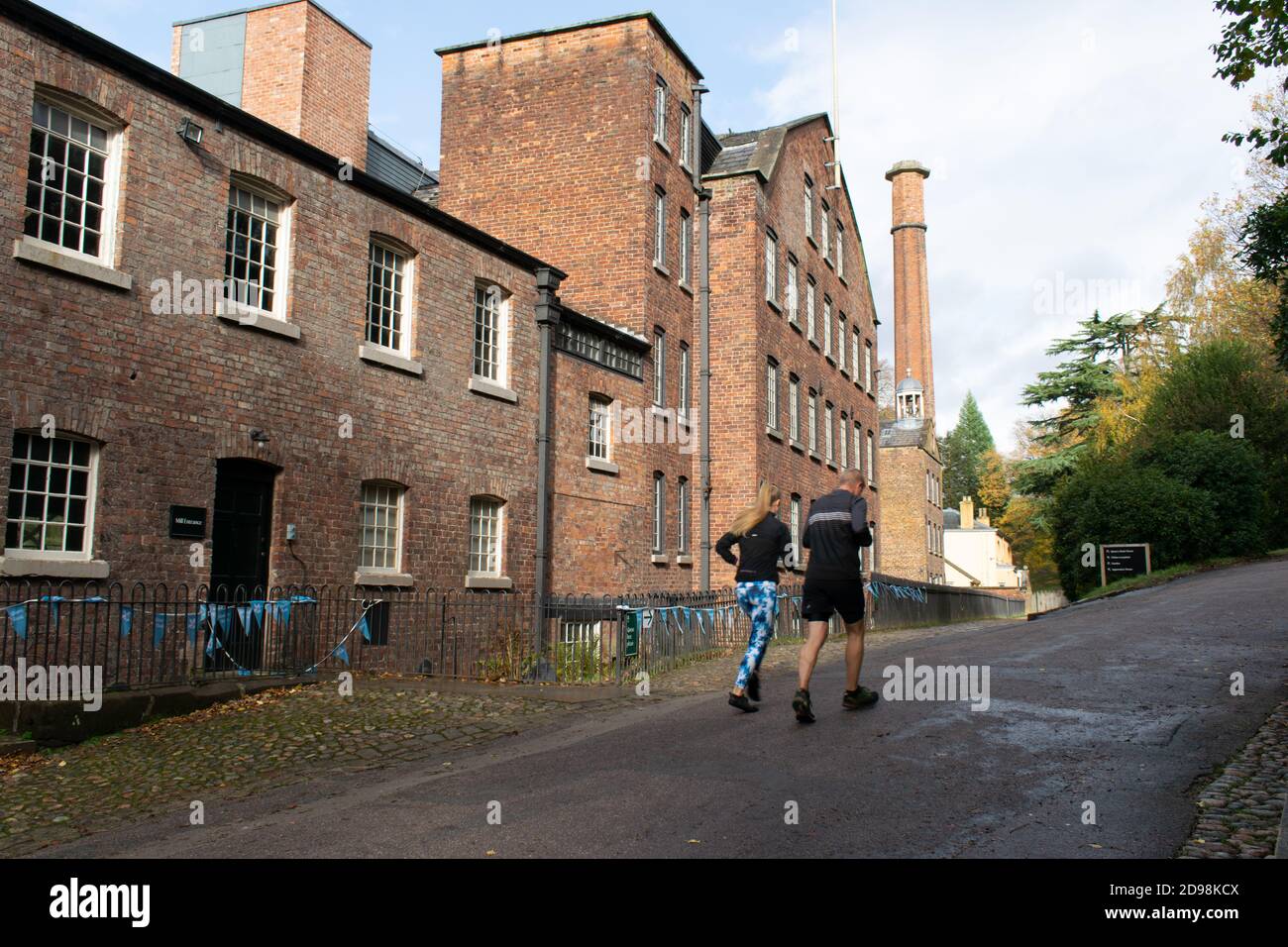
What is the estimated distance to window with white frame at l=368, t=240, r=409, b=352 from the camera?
14875 mm

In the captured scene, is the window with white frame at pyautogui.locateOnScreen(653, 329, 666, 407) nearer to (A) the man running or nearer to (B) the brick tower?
(A) the man running

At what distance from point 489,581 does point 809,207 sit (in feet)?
66.1

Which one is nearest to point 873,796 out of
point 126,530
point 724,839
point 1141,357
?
point 724,839

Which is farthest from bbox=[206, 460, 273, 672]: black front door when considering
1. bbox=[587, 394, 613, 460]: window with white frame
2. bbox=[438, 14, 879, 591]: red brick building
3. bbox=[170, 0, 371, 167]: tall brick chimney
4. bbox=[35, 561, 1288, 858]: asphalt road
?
bbox=[170, 0, 371, 167]: tall brick chimney

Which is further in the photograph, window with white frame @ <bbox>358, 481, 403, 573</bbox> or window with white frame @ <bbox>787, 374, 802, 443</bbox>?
window with white frame @ <bbox>787, 374, 802, 443</bbox>

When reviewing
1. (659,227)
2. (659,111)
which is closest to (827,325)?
(659,227)

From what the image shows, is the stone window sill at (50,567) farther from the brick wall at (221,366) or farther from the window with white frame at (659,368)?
the window with white frame at (659,368)

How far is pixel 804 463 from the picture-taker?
30.6 m

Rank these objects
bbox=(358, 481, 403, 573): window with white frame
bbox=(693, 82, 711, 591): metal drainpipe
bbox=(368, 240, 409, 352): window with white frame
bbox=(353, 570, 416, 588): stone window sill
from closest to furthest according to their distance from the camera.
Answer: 1. bbox=(353, 570, 416, 588): stone window sill
2. bbox=(358, 481, 403, 573): window with white frame
3. bbox=(368, 240, 409, 352): window with white frame
4. bbox=(693, 82, 711, 591): metal drainpipe

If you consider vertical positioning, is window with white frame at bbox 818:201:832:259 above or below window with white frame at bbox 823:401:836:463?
above

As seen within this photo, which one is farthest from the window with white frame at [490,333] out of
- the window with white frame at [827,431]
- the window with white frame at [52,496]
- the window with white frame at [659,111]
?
the window with white frame at [827,431]

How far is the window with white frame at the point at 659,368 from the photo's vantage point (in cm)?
2303

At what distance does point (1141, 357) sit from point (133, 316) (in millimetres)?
44019

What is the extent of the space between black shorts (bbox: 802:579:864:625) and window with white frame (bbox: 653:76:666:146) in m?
16.9
